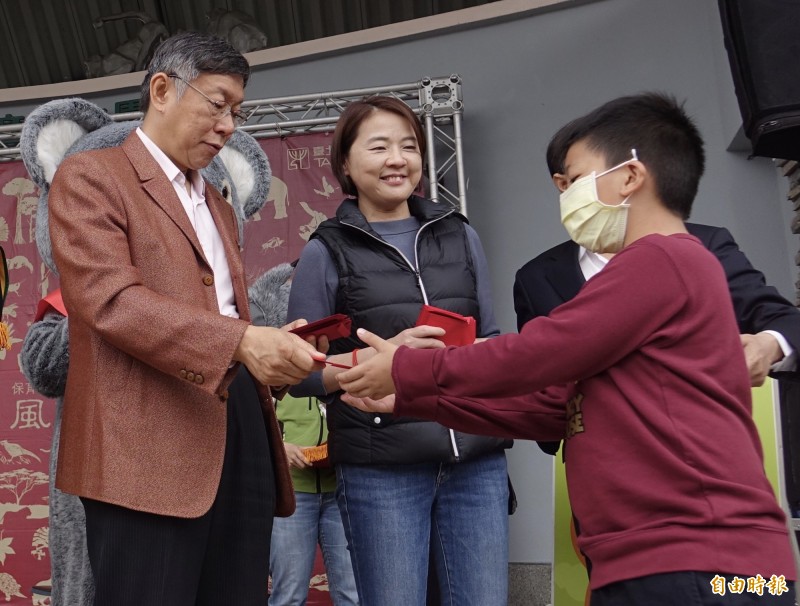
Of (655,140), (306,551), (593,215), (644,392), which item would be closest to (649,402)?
(644,392)

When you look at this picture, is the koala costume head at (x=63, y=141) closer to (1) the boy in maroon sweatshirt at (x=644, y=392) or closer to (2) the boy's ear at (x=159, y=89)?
(2) the boy's ear at (x=159, y=89)

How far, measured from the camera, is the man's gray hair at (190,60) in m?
1.77

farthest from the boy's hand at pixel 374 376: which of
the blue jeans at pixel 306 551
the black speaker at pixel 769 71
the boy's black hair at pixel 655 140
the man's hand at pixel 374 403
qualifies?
the blue jeans at pixel 306 551

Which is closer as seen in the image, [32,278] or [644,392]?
[644,392]

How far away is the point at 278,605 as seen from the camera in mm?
3184

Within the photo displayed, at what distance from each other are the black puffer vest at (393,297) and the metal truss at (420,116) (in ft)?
7.21

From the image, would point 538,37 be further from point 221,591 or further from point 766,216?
point 221,591

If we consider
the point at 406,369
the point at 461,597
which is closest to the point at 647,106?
the point at 406,369

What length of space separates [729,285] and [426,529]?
863 millimetres

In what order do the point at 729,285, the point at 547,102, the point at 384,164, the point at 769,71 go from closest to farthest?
1. the point at 729,285
2. the point at 384,164
3. the point at 769,71
4. the point at 547,102

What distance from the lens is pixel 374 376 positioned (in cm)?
150

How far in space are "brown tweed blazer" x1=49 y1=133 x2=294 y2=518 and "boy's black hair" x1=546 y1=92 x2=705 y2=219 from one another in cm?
71

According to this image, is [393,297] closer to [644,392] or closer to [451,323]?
[451,323]

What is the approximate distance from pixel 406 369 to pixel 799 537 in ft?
4.56
